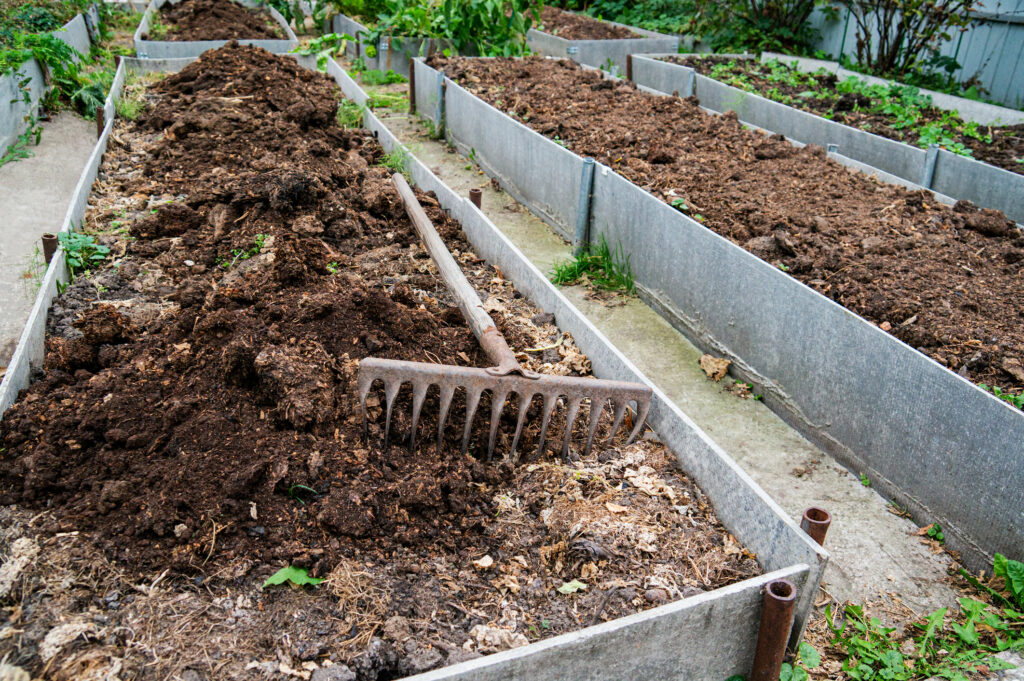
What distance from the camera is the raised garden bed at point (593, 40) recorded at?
1470cm

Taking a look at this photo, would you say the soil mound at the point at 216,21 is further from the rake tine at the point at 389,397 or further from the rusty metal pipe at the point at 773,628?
the rusty metal pipe at the point at 773,628

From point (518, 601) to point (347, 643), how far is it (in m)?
0.65

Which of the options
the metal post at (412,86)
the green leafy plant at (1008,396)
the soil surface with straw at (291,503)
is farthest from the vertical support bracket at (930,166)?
the metal post at (412,86)

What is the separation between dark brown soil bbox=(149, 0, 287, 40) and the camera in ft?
46.3

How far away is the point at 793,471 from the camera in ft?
14.6

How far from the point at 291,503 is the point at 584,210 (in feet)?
14.5

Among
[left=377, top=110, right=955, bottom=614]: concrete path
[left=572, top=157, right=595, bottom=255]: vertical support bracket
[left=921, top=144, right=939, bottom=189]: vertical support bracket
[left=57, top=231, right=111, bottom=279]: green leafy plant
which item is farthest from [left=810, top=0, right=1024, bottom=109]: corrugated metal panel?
[left=57, top=231, right=111, bottom=279]: green leafy plant

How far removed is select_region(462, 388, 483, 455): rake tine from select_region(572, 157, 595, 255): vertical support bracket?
3.56 metres

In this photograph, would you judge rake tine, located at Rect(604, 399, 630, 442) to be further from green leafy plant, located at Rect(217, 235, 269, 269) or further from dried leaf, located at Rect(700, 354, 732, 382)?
green leafy plant, located at Rect(217, 235, 269, 269)

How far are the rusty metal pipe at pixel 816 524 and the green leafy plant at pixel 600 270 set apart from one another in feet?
12.0

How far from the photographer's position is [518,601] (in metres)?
2.95

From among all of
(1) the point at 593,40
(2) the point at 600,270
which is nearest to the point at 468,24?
(1) the point at 593,40

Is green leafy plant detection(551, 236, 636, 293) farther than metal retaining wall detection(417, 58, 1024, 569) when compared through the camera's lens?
Yes

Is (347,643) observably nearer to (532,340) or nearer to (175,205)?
(532,340)
